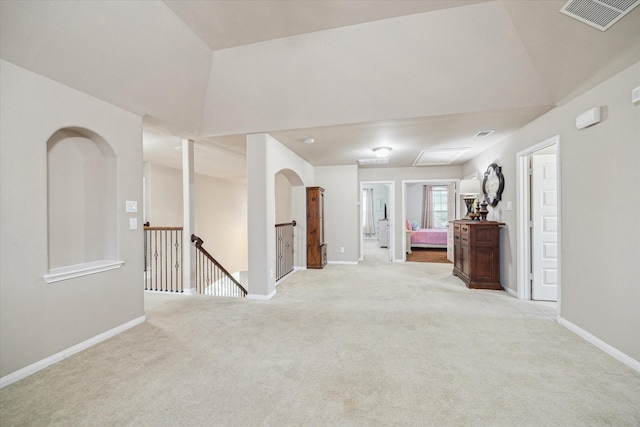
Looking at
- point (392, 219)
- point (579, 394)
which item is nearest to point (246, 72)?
point (579, 394)

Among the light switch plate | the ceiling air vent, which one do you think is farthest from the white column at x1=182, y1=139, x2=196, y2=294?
the ceiling air vent

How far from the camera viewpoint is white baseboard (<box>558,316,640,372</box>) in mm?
2090

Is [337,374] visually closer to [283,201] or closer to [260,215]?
[260,215]

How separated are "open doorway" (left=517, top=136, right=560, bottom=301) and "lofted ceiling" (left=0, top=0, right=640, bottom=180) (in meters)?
0.72

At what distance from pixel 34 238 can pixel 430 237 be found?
349 inches

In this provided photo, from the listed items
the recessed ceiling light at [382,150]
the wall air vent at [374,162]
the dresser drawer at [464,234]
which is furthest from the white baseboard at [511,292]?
the wall air vent at [374,162]

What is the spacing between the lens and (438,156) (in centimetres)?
552

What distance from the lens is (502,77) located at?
2.77 m

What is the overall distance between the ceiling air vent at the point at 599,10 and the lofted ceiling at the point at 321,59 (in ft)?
0.19

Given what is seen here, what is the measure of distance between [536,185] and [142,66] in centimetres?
501

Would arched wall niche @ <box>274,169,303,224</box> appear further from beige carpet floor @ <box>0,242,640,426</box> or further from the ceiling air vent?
the ceiling air vent

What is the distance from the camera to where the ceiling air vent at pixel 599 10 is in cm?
184

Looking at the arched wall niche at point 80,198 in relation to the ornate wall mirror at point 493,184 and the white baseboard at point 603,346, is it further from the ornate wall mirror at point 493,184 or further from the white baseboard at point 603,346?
the ornate wall mirror at point 493,184

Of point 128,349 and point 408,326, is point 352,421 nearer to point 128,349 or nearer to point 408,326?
point 408,326
